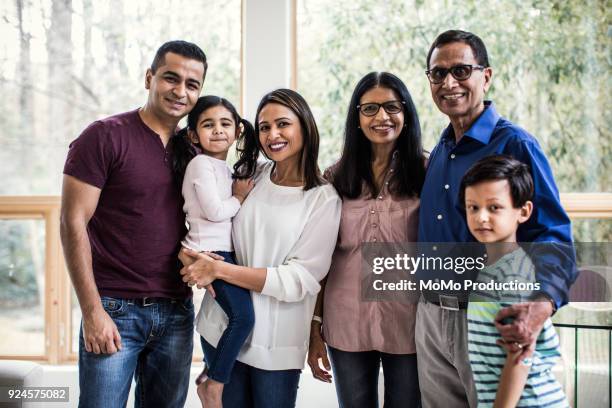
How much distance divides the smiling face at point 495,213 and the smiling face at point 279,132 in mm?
608

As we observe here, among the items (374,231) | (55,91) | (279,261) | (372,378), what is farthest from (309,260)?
(55,91)

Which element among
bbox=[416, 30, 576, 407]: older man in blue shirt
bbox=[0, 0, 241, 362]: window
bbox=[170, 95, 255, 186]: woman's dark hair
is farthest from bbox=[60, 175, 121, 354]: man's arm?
bbox=[0, 0, 241, 362]: window

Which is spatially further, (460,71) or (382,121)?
(382,121)

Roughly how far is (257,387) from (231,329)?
204 mm

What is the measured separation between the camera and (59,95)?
2846 millimetres

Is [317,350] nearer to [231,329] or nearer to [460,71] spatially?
[231,329]

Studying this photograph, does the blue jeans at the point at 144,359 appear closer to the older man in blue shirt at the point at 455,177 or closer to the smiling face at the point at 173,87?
the smiling face at the point at 173,87

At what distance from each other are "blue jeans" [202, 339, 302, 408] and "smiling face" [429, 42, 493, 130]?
93 centimetres

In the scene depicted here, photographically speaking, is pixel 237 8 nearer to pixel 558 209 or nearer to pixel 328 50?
pixel 328 50

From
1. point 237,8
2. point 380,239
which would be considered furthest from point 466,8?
point 380,239

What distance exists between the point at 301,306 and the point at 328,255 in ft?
0.60

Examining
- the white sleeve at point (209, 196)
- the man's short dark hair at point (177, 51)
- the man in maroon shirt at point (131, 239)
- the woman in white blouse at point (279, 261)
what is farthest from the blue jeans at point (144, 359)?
the man's short dark hair at point (177, 51)

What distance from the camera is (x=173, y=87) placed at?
1.73 m

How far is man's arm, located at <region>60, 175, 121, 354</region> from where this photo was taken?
1.62m
